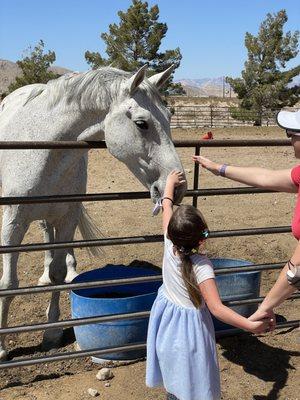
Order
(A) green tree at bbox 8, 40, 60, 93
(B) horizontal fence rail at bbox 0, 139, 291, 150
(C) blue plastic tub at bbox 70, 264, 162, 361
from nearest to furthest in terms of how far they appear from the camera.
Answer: (B) horizontal fence rail at bbox 0, 139, 291, 150 → (C) blue plastic tub at bbox 70, 264, 162, 361 → (A) green tree at bbox 8, 40, 60, 93

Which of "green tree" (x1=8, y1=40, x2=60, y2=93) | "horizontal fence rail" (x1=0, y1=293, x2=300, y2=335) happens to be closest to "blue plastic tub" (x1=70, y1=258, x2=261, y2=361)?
"horizontal fence rail" (x1=0, y1=293, x2=300, y2=335)

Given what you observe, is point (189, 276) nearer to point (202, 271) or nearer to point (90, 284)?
point (202, 271)

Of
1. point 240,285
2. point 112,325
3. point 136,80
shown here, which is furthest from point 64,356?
point 136,80

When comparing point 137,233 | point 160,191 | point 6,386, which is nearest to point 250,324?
point 160,191

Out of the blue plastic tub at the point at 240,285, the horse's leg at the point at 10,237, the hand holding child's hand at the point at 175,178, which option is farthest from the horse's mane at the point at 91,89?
the blue plastic tub at the point at 240,285

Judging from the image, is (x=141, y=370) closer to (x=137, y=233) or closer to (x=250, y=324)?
(x=250, y=324)

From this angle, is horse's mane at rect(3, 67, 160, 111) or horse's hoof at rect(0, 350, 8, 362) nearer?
horse's mane at rect(3, 67, 160, 111)

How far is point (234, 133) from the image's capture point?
20156 mm

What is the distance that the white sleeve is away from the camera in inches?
78.2

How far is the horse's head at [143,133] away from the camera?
9.39 feet

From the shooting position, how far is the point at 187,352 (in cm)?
204

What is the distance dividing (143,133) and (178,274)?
112 cm

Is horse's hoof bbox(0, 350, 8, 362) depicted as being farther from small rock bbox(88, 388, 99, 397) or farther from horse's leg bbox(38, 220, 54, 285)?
horse's leg bbox(38, 220, 54, 285)

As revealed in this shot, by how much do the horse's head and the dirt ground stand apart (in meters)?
1.26
